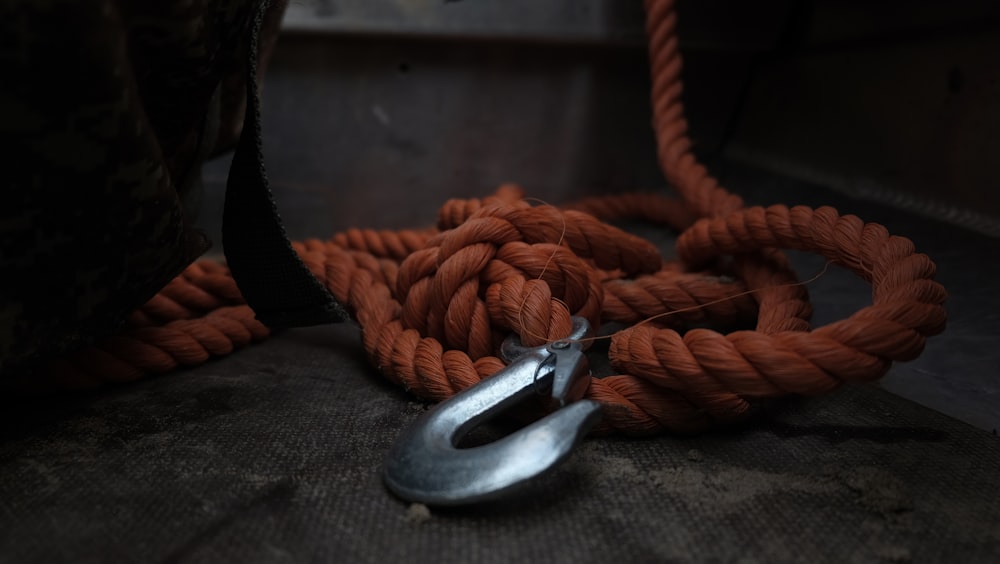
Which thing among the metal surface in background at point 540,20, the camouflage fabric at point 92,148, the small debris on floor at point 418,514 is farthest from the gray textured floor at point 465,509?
the metal surface in background at point 540,20

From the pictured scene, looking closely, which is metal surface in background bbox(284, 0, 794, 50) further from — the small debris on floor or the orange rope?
the small debris on floor

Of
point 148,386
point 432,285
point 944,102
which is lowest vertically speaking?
point 148,386

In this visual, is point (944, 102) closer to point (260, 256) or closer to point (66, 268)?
point (260, 256)

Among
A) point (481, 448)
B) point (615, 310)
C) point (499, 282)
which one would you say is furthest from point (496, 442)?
point (615, 310)

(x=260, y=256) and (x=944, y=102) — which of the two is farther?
(x=944, y=102)

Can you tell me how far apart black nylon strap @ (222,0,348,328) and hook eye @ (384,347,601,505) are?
0.70 feet

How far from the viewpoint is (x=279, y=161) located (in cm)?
121

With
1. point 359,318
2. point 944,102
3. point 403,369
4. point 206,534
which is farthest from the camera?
point 944,102

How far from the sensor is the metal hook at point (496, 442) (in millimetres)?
463

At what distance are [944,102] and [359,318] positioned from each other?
2.80 ft

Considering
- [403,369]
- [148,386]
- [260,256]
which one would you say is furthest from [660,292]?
[148,386]

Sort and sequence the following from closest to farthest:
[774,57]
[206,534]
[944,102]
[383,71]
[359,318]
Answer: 1. [206,534]
2. [359,318]
3. [944,102]
4. [383,71]
5. [774,57]

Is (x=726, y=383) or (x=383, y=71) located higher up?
(x=383, y=71)

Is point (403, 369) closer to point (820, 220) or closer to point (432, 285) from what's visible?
point (432, 285)
